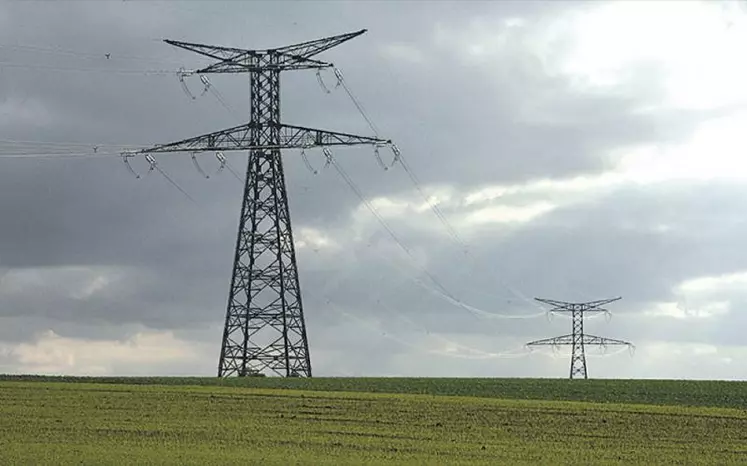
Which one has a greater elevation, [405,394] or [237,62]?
[237,62]

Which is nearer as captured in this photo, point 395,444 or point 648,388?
point 395,444

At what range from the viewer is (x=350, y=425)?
6131 cm

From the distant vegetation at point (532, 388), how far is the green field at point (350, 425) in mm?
323

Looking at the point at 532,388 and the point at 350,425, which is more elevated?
the point at 532,388

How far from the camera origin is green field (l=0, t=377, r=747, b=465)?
4841 cm

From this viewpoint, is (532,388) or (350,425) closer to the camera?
(350,425)

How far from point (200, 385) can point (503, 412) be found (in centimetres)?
2995

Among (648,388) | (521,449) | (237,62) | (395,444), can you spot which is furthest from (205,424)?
(648,388)

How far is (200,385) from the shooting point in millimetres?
93062

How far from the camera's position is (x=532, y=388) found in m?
101

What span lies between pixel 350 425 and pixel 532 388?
139ft

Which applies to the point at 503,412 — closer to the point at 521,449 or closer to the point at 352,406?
the point at 352,406

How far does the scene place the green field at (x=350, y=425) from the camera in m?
48.4

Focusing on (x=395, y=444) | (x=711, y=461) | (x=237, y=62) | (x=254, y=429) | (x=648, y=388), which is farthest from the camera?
(x=648, y=388)
